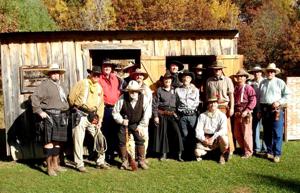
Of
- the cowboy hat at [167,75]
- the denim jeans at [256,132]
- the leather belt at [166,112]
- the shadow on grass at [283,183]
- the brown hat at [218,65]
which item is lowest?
the shadow on grass at [283,183]

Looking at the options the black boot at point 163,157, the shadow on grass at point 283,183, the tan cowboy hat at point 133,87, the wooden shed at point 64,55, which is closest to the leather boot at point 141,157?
the black boot at point 163,157

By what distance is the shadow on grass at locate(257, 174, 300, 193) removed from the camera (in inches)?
264

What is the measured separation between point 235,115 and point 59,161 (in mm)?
3555

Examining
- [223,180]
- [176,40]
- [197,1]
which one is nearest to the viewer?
[223,180]

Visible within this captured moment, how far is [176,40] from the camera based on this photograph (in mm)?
8961

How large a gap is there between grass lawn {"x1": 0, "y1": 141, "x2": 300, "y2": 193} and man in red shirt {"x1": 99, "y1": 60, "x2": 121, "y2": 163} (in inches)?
23.3

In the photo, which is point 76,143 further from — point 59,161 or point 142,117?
point 142,117

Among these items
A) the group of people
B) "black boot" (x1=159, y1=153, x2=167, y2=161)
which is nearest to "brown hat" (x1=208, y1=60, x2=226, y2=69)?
the group of people

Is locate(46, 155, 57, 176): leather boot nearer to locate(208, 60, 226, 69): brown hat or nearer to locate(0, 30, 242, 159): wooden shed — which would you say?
locate(0, 30, 242, 159): wooden shed

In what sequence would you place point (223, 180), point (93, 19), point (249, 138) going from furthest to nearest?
point (93, 19) < point (249, 138) < point (223, 180)

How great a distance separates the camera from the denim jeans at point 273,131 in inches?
322

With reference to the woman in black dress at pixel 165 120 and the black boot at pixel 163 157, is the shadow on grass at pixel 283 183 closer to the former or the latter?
the woman in black dress at pixel 165 120

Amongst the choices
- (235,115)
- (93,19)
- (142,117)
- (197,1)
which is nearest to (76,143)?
(142,117)

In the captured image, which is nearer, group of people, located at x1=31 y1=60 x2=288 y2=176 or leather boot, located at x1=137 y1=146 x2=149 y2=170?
group of people, located at x1=31 y1=60 x2=288 y2=176
